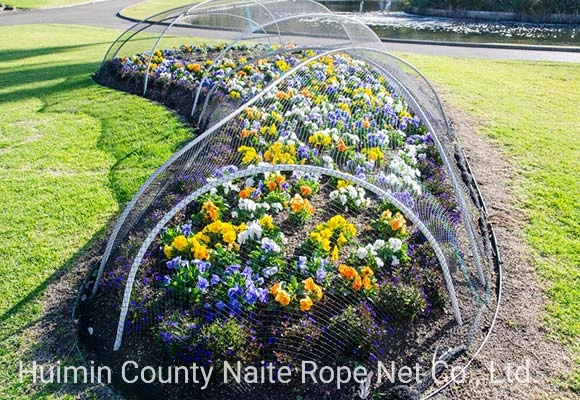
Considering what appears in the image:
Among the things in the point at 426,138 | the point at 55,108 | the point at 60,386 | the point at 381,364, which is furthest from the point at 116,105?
the point at 381,364

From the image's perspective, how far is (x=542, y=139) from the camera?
732 centimetres

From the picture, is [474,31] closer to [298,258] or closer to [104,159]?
[104,159]

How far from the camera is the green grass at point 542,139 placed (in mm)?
4422

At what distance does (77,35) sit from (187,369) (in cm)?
1697

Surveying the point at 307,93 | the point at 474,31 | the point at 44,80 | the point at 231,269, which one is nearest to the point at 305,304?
the point at 231,269

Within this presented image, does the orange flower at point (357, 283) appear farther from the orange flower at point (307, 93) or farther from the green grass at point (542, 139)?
the orange flower at point (307, 93)

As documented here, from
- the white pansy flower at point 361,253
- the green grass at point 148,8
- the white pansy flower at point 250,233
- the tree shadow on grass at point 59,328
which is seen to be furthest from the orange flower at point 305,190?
the green grass at point 148,8

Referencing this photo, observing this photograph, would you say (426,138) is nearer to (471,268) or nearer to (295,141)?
(295,141)

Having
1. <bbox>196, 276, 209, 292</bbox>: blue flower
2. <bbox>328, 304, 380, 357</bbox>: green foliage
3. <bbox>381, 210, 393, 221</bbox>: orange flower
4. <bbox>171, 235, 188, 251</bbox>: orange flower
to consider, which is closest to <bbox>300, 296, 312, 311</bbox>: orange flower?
<bbox>328, 304, 380, 357</bbox>: green foliage

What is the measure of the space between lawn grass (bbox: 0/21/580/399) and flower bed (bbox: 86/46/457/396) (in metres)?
0.84

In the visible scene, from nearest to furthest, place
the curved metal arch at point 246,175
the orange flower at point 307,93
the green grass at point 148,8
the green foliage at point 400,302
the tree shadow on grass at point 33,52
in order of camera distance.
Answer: the curved metal arch at point 246,175, the green foliage at point 400,302, the orange flower at point 307,93, the tree shadow on grass at point 33,52, the green grass at point 148,8

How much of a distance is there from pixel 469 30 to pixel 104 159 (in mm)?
16863

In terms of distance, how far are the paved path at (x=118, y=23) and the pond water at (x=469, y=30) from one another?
104 inches

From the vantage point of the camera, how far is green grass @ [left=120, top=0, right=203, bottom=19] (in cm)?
2255
